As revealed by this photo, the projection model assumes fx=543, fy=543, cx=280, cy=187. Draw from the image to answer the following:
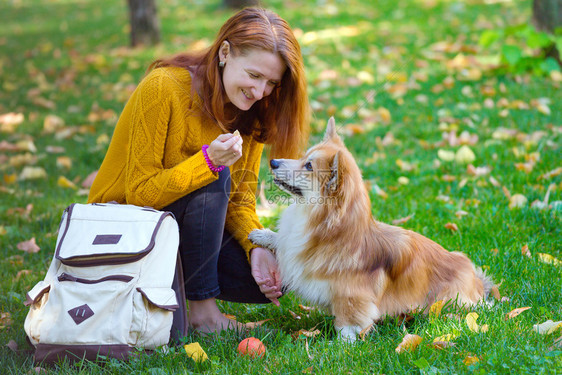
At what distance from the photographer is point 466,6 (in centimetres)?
999


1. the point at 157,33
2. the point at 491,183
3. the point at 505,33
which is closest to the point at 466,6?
the point at 505,33

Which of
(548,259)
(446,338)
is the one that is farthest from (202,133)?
(548,259)

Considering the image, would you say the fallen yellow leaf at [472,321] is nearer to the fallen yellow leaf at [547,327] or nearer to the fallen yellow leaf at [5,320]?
the fallen yellow leaf at [547,327]

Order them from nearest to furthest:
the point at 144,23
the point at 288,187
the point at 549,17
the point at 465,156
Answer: the point at 288,187 < the point at 465,156 < the point at 549,17 < the point at 144,23

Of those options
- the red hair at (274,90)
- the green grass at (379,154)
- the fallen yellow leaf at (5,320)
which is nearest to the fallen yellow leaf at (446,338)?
the green grass at (379,154)

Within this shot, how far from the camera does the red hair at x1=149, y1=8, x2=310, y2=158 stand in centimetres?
252

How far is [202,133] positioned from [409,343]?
1364 millimetres

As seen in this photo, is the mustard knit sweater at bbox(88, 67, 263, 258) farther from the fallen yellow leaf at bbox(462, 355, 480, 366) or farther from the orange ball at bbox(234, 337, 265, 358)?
the fallen yellow leaf at bbox(462, 355, 480, 366)

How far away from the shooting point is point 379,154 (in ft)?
15.5

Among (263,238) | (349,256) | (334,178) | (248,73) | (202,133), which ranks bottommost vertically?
(263,238)

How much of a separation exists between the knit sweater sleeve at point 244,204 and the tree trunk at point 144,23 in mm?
6075

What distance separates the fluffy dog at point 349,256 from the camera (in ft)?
8.05

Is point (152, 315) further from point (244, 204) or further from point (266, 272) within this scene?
point (244, 204)

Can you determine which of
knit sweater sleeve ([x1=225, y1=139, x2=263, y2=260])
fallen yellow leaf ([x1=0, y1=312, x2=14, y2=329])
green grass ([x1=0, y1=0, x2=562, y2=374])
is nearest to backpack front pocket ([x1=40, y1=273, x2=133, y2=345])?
green grass ([x1=0, y1=0, x2=562, y2=374])
